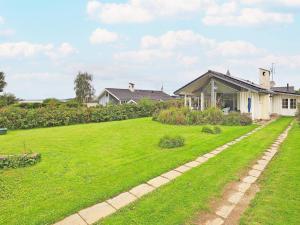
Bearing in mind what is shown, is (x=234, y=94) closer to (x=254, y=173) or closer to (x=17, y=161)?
(x=254, y=173)

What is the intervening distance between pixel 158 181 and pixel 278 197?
7.75ft

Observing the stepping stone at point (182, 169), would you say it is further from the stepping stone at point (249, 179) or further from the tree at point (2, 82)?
the tree at point (2, 82)

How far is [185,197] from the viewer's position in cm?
438

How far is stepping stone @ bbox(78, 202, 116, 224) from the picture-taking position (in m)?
3.72

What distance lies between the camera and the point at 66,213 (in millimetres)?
3861

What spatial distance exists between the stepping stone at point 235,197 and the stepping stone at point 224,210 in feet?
0.73

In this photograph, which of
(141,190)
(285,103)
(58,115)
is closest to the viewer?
(141,190)

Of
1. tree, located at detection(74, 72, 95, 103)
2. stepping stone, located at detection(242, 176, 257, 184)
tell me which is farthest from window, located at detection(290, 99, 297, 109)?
tree, located at detection(74, 72, 95, 103)

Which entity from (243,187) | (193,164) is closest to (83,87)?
(193,164)

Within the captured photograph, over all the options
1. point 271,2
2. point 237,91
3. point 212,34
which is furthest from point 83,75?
point 271,2

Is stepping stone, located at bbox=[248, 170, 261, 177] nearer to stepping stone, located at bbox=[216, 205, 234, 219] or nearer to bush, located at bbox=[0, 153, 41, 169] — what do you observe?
stepping stone, located at bbox=[216, 205, 234, 219]

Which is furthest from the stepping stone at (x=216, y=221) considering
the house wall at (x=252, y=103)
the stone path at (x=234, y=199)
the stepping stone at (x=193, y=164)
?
the house wall at (x=252, y=103)

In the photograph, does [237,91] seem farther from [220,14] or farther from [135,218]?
[135,218]

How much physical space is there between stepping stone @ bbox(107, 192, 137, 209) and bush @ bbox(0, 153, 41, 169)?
11.8 ft
